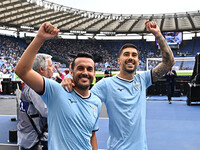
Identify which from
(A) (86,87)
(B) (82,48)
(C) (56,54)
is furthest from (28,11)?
(A) (86,87)

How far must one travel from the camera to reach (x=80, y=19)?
35.6 m

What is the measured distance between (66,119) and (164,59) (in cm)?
156

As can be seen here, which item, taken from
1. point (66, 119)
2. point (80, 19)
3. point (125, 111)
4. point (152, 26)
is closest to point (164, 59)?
point (152, 26)

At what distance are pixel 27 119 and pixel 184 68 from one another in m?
18.7

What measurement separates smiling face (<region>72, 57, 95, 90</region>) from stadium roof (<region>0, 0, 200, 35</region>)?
2746cm

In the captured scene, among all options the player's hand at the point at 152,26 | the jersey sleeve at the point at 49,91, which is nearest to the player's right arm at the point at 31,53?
the jersey sleeve at the point at 49,91

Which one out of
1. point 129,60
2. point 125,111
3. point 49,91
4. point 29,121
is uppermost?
point 129,60

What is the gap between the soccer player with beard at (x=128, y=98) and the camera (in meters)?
2.29

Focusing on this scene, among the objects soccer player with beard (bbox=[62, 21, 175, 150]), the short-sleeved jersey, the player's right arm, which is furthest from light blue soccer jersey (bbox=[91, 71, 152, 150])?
the player's right arm

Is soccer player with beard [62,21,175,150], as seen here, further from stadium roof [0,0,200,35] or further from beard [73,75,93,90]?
stadium roof [0,0,200,35]

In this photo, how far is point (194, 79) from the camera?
10.6 meters

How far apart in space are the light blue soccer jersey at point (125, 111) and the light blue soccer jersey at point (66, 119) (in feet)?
2.03

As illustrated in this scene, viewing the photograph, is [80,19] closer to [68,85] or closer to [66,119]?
[68,85]

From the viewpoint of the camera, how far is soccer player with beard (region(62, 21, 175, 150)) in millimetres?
2287
